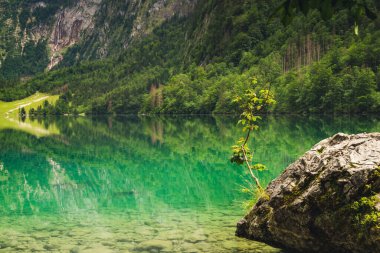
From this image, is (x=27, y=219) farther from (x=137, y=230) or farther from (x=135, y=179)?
(x=135, y=179)

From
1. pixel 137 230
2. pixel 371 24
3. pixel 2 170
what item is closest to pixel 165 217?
pixel 137 230

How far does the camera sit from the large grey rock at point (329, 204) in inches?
509

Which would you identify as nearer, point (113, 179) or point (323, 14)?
point (323, 14)

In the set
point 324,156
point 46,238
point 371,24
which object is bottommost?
point 46,238

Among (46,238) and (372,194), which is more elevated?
(372,194)

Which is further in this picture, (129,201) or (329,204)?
(129,201)

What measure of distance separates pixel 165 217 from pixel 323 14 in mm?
16319

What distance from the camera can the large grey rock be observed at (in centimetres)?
1292

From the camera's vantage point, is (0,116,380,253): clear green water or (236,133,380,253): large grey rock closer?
(236,133,380,253): large grey rock

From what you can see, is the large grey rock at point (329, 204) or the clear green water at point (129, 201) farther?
the clear green water at point (129, 201)

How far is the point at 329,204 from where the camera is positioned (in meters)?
13.6

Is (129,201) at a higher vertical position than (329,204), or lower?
lower

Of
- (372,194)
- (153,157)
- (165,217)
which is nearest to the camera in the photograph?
(372,194)

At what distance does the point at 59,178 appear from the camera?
3744 cm
